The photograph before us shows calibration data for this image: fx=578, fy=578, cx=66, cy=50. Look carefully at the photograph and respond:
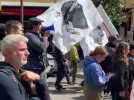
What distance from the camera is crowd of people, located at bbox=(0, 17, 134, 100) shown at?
5117 millimetres

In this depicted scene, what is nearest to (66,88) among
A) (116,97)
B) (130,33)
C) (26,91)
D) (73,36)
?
(73,36)

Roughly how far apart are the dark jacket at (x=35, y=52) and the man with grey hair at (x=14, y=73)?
383 cm

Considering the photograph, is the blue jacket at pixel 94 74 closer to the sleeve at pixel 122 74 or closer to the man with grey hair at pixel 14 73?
the sleeve at pixel 122 74

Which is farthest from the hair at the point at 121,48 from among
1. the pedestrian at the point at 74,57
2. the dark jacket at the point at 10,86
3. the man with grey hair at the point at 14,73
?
the pedestrian at the point at 74,57

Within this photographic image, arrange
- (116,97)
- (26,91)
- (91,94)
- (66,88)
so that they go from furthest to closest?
(66,88), (116,97), (91,94), (26,91)

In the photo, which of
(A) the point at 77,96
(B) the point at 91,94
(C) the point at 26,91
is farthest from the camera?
(A) the point at 77,96

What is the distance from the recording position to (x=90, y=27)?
12.3m

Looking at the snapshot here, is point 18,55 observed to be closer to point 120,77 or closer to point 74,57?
point 120,77

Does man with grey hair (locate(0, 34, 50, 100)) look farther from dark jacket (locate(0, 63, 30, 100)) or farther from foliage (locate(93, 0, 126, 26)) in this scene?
foliage (locate(93, 0, 126, 26))

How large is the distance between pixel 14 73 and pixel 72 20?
7.34 meters

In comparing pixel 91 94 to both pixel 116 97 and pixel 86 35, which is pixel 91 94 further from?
pixel 86 35

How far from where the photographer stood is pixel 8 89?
4961 millimetres

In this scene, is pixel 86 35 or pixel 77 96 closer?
pixel 86 35

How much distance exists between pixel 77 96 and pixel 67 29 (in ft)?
8.36
